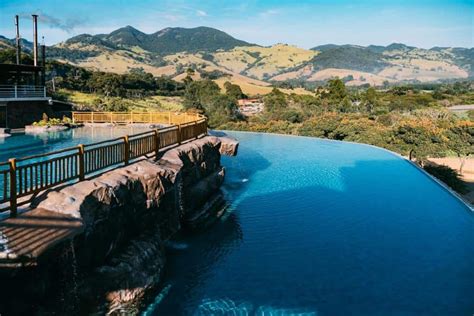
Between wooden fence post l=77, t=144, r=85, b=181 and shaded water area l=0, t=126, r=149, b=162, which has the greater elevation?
wooden fence post l=77, t=144, r=85, b=181

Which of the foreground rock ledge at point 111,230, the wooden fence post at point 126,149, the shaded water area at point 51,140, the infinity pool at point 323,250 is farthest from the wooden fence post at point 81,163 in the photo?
the shaded water area at point 51,140

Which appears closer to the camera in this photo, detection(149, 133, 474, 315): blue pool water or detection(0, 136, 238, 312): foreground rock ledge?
detection(0, 136, 238, 312): foreground rock ledge

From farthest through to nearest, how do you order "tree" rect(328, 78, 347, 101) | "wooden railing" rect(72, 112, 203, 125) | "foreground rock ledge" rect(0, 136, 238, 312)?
"tree" rect(328, 78, 347, 101) → "wooden railing" rect(72, 112, 203, 125) → "foreground rock ledge" rect(0, 136, 238, 312)

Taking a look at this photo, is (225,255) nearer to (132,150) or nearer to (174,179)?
(174,179)

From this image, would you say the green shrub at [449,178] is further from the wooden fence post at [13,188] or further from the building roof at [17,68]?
the building roof at [17,68]

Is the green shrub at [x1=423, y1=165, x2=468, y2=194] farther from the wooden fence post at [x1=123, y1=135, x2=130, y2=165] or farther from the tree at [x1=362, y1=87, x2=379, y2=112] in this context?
the tree at [x1=362, y1=87, x2=379, y2=112]

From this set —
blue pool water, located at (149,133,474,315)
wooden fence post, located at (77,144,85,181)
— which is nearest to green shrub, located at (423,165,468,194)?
blue pool water, located at (149,133,474,315)
